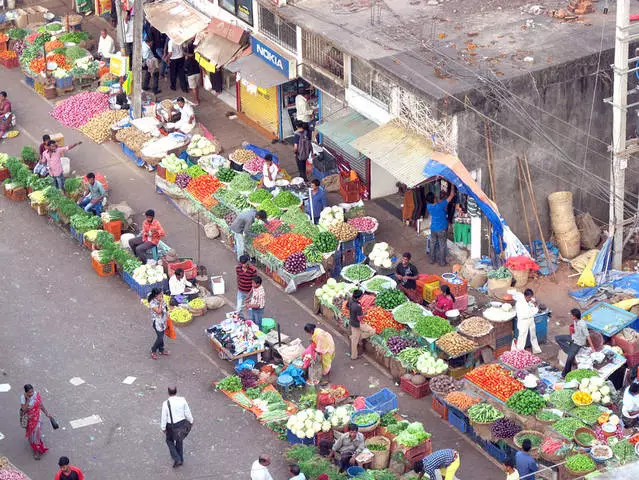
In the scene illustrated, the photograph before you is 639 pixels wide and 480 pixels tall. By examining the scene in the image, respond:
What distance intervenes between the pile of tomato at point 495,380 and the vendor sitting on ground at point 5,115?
50.2ft

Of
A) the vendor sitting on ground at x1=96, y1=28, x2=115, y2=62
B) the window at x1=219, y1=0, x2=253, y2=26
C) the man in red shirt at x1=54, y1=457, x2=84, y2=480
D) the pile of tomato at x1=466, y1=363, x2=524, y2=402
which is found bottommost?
the vendor sitting on ground at x1=96, y1=28, x2=115, y2=62

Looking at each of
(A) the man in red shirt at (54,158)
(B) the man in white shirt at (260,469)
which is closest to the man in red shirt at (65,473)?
(B) the man in white shirt at (260,469)

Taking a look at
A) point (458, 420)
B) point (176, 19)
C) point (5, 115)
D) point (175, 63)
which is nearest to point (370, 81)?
point (176, 19)

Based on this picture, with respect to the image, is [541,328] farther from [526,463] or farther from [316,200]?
[316,200]

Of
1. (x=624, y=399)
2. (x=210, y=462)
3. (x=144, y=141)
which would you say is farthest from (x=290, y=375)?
(x=144, y=141)

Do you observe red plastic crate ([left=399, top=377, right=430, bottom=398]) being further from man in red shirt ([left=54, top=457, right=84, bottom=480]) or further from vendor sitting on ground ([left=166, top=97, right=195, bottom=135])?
vendor sitting on ground ([left=166, top=97, right=195, bottom=135])

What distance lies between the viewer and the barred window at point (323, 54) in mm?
27281

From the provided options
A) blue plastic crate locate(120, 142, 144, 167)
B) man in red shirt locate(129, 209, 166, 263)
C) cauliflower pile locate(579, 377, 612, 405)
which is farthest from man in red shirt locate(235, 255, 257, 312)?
blue plastic crate locate(120, 142, 144, 167)

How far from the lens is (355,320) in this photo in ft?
75.5

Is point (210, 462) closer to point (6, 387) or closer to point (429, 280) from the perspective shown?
point (6, 387)

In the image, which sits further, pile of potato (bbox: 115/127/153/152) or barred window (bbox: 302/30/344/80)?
pile of potato (bbox: 115/127/153/152)

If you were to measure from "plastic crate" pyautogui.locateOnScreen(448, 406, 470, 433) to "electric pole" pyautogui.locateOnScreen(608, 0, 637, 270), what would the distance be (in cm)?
568

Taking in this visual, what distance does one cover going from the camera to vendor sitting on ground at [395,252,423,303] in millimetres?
24312

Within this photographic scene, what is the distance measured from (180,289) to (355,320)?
3.93m
